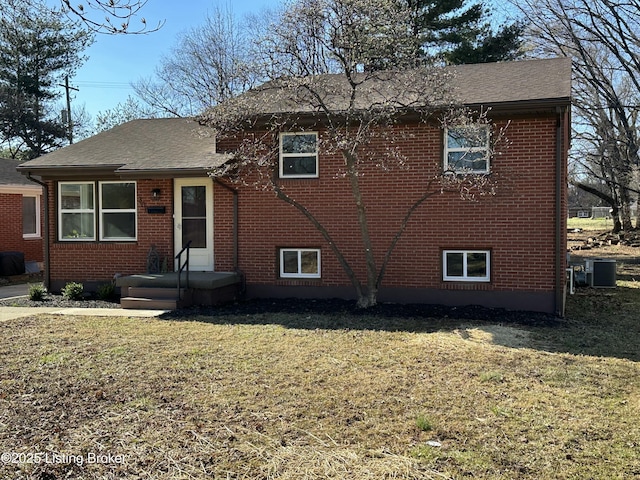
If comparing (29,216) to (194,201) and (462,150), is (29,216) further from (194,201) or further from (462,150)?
(462,150)

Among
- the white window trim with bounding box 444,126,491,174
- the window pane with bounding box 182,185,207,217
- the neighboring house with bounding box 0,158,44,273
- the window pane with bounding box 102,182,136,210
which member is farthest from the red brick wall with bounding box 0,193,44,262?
the white window trim with bounding box 444,126,491,174

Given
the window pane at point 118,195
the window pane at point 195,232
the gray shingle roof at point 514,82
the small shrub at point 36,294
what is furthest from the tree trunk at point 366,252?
the small shrub at point 36,294

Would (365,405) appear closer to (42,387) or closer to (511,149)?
(42,387)

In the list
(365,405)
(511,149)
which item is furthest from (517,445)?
(511,149)

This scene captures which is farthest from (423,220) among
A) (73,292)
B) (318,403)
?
(73,292)

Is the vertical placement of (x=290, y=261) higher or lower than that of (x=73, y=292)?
higher

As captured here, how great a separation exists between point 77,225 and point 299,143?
566 centimetres

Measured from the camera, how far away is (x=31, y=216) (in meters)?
19.2

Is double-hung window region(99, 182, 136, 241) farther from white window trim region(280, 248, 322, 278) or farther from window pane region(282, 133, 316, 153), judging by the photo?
window pane region(282, 133, 316, 153)

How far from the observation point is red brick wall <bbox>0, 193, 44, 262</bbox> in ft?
57.2

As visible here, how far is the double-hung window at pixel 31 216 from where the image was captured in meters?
18.8

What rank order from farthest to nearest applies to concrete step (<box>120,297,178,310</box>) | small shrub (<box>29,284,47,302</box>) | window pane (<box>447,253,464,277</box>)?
1. small shrub (<box>29,284,47,302</box>)
2. window pane (<box>447,253,464,277</box>)
3. concrete step (<box>120,297,178,310</box>)

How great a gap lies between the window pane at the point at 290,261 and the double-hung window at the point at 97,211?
3610mm

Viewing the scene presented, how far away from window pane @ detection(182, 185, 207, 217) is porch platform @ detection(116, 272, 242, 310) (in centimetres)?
158
